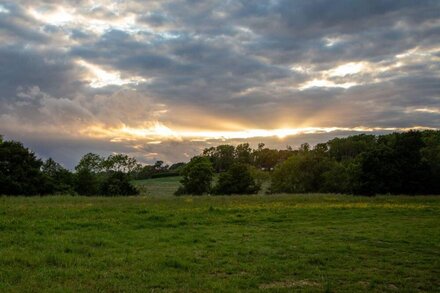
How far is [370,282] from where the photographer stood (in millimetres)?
11883

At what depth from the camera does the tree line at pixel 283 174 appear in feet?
202

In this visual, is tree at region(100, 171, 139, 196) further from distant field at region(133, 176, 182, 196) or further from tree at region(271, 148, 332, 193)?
tree at region(271, 148, 332, 193)

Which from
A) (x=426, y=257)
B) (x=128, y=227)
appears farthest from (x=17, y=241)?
(x=426, y=257)

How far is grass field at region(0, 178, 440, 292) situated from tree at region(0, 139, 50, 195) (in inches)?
1438

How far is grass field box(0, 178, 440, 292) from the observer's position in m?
11.7

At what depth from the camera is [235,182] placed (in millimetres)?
79750

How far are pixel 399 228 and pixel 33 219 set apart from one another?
821 inches

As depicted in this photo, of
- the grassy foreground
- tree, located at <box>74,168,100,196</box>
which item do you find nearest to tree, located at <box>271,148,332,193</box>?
tree, located at <box>74,168,100,196</box>

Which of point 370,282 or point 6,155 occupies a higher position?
point 6,155

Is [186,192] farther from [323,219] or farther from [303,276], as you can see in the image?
[303,276]

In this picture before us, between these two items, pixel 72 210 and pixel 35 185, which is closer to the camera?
pixel 72 210

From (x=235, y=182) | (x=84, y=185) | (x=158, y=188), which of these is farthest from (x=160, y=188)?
(x=235, y=182)

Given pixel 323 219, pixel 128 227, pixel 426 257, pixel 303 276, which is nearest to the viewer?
pixel 303 276

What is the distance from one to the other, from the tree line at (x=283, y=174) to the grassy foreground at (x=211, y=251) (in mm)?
35185
